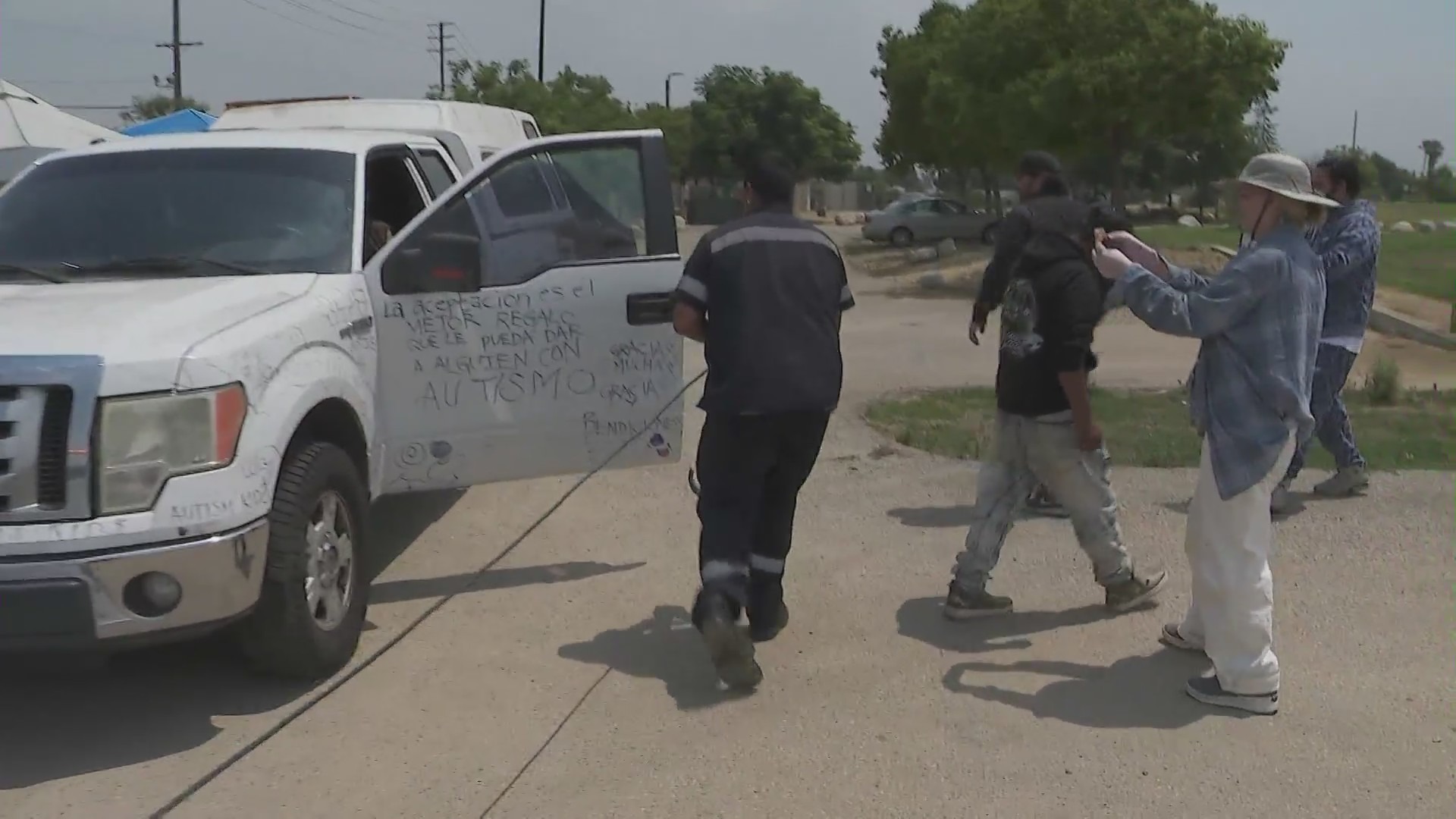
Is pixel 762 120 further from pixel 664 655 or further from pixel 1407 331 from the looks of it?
pixel 664 655

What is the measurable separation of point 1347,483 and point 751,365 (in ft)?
13.6

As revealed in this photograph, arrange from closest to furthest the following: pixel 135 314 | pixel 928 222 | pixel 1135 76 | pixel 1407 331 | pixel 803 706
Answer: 1. pixel 135 314
2. pixel 803 706
3. pixel 1407 331
4. pixel 1135 76
5. pixel 928 222

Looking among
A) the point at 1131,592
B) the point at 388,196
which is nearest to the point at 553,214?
the point at 388,196

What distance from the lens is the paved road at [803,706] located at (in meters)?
3.98

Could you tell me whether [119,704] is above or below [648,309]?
below

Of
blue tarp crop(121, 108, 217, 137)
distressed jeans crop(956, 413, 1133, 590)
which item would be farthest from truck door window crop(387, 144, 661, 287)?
blue tarp crop(121, 108, 217, 137)

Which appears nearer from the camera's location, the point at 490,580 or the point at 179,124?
the point at 490,580

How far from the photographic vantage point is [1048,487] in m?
5.29

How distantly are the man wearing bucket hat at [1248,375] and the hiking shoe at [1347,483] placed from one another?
3019 millimetres

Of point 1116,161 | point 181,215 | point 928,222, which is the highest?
point 1116,161

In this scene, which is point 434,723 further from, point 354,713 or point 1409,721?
point 1409,721

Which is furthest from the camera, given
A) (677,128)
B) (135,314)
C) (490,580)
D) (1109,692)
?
(677,128)

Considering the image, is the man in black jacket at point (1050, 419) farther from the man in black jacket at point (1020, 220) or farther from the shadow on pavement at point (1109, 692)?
the shadow on pavement at point (1109, 692)

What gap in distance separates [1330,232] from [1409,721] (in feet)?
10.2
